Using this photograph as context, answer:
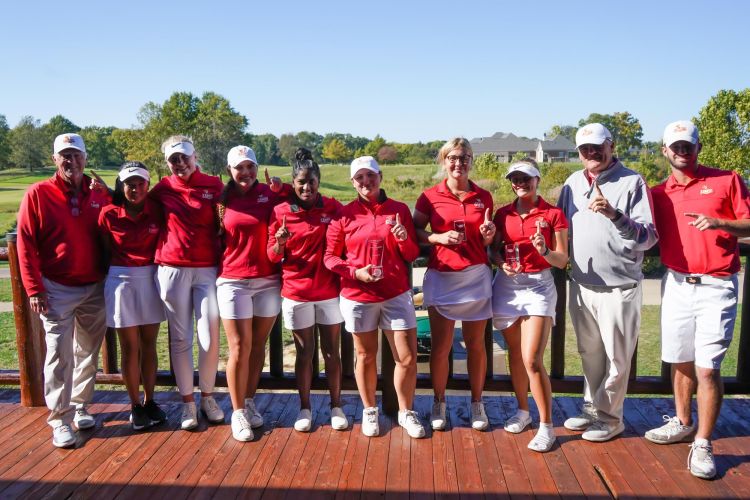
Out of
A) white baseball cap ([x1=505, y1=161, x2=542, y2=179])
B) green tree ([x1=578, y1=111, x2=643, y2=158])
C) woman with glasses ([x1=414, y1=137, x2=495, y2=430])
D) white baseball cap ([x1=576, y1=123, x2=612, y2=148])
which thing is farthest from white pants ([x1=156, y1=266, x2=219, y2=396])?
green tree ([x1=578, y1=111, x2=643, y2=158])

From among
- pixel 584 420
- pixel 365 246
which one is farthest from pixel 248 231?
pixel 584 420

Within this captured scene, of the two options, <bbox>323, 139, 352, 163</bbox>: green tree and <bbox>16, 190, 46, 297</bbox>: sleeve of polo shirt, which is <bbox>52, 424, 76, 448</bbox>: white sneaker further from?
<bbox>323, 139, 352, 163</bbox>: green tree

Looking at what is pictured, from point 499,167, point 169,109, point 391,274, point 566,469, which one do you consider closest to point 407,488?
point 566,469

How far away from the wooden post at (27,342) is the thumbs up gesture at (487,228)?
120 inches

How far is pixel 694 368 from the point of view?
11.1 feet

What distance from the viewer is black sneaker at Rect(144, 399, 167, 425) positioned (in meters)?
3.84

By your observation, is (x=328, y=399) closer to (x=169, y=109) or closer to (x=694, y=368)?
(x=694, y=368)

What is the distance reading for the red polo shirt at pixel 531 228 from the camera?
3.32 metres

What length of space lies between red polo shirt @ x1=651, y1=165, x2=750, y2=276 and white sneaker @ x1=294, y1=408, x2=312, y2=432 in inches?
90.9

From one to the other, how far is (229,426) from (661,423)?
275 centimetres

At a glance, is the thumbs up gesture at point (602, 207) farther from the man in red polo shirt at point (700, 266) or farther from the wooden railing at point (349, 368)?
the wooden railing at point (349, 368)

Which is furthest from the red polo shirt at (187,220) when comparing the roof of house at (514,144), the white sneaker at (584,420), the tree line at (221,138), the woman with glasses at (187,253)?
the roof of house at (514,144)

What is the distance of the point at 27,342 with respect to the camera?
4125mm

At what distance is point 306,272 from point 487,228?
1.09m
